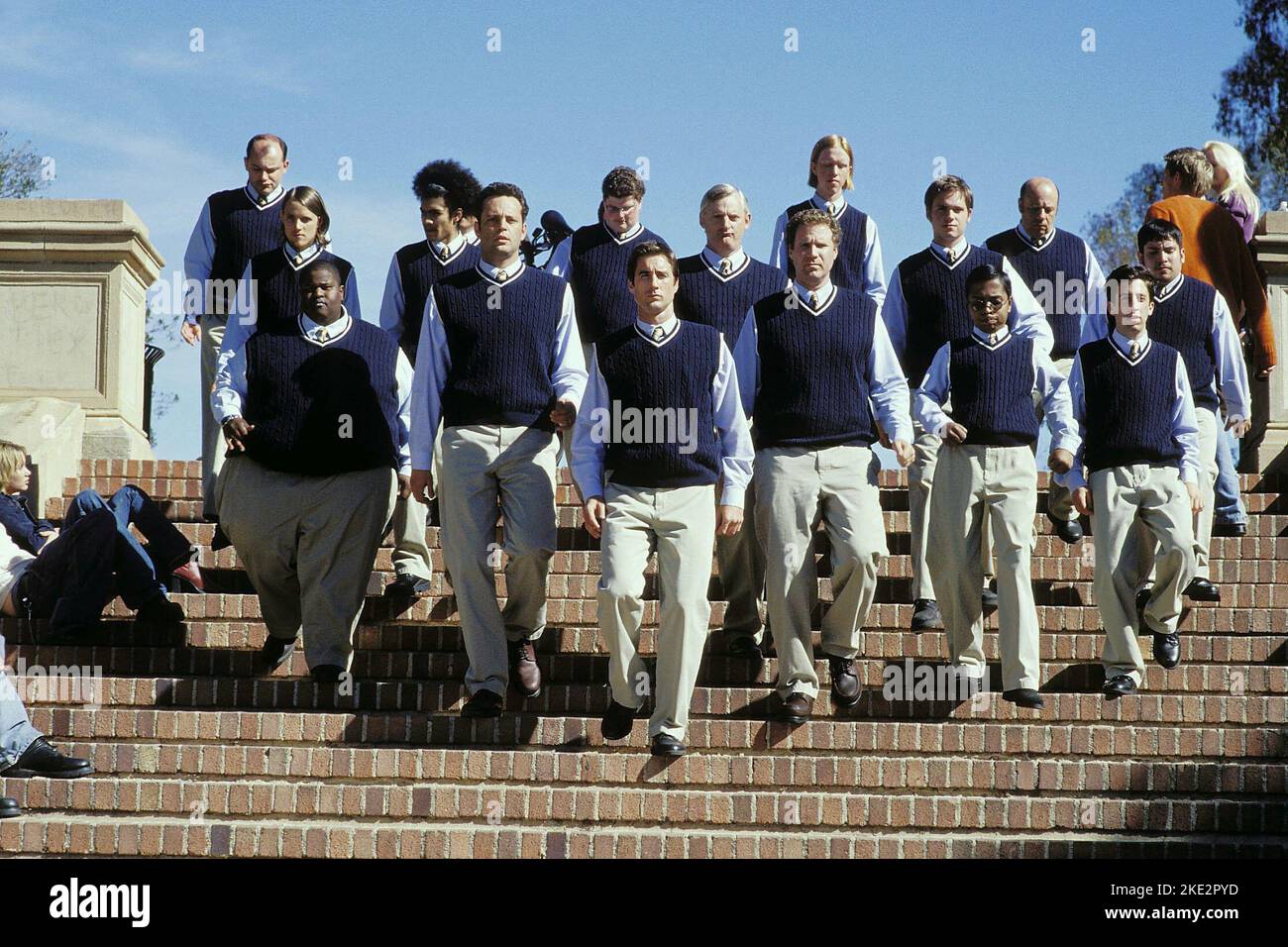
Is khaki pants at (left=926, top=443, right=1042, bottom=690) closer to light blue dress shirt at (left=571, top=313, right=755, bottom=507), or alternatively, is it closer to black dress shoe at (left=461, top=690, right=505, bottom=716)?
light blue dress shirt at (left=571, top=313, right=755, bottom=507)

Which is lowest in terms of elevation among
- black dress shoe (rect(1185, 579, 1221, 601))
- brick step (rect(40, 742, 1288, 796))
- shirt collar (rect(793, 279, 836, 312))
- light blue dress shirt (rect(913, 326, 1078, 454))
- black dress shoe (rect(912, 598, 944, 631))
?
brick step (rect(40, 742, 1288, 796))

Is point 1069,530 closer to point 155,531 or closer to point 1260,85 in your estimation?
point 155,531

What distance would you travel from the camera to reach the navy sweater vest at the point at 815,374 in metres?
6.96

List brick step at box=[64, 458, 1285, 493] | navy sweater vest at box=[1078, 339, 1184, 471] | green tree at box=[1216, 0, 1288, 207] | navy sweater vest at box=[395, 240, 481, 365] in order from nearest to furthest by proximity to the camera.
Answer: navy sweater vest at box=[1078, 339, 1184, 471] < navy sweater vest at box=[395, 240, 481, 365] < brick step at box=[64, 458, 1285, 493] < green tree at box=[1216, 0, 1288, 207]

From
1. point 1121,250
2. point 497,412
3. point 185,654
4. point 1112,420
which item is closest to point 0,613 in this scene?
point 185,654

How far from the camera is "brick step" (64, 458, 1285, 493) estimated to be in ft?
31.2

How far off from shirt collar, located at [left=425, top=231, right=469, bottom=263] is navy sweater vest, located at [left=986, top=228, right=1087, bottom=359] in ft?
9.67

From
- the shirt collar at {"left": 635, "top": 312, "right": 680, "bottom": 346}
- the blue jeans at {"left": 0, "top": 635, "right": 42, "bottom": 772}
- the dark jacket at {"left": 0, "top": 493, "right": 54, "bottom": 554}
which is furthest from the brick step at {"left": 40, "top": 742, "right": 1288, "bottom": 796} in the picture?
the dark jacket at {"left": 0, "top": 493, "right": 54, "bottom": 554}

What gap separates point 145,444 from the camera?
10164 millimetres

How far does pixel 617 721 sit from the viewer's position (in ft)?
21.9

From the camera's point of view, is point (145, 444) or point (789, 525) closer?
point (789, 525)
